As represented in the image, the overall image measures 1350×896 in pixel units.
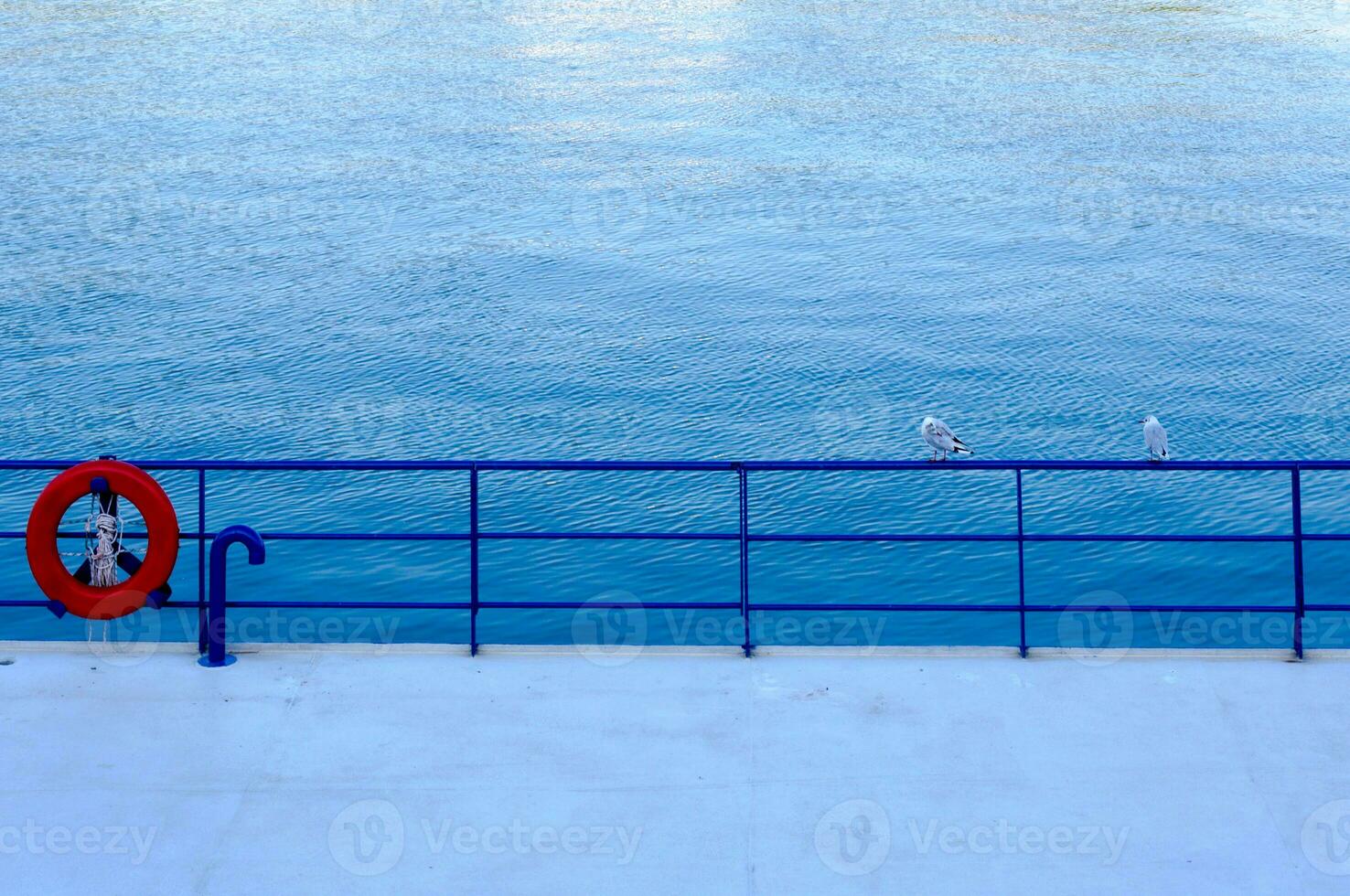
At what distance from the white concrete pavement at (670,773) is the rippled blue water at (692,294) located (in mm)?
8921

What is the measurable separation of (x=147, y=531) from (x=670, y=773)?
235 centimetres

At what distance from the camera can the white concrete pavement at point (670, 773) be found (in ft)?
16.4

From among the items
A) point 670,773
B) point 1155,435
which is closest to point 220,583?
point 670,773

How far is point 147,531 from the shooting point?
6.12 meters

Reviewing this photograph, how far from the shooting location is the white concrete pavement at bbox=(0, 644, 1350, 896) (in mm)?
4996

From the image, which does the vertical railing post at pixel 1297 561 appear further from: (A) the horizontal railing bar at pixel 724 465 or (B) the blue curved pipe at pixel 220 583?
(B) the blue curved pipe at pixel 220 583

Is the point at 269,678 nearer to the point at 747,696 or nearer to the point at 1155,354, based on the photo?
the point at 747,696

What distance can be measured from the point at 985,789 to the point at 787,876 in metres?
0.90

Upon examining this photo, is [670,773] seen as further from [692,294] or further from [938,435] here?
[692,294]

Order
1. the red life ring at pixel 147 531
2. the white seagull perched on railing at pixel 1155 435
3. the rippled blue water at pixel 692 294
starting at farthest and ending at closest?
the rippled blue water at pixel 692 294 < the white seagull perched on railing at pixel 1155 435 < the red life ring at pixel 147 531

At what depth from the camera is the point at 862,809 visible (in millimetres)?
5320

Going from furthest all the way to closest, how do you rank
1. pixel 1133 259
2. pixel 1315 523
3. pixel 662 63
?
pixel 662 63
pixel 1133 259
pixel 1315 523

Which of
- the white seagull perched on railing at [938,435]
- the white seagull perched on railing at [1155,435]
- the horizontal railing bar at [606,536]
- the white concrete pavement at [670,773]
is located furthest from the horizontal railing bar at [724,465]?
the white seagull perched on railing at [1155,435]

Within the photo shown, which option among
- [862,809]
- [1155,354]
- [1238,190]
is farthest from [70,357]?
[1238,190]
